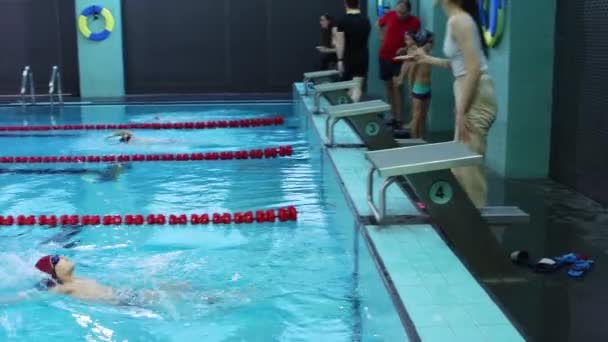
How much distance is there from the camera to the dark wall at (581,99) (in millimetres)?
5941

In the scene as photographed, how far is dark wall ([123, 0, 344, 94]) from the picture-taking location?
1761 cm

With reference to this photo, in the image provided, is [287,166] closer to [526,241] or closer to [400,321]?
[526,241]

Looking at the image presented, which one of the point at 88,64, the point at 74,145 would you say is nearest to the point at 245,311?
the point at 74,145

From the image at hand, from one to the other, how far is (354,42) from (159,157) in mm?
2924

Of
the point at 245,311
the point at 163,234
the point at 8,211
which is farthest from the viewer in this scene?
the point at 8,211

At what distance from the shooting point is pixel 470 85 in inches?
173

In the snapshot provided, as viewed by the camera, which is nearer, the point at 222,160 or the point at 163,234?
the point at 163,234

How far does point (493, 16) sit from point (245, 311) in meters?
4.43

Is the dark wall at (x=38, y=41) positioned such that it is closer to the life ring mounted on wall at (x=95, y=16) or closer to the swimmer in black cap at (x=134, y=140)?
the life ring mounted on wall at (x=95, y=16)

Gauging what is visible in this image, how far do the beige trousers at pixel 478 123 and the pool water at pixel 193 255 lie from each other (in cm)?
78

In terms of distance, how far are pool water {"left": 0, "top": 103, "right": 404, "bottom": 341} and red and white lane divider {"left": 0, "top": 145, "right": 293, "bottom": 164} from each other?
0.64ft

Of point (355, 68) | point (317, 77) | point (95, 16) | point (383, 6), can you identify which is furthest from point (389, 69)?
point (95, 16)

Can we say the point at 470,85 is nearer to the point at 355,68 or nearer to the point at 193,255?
the point at 193,255

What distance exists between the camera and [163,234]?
607 cm
